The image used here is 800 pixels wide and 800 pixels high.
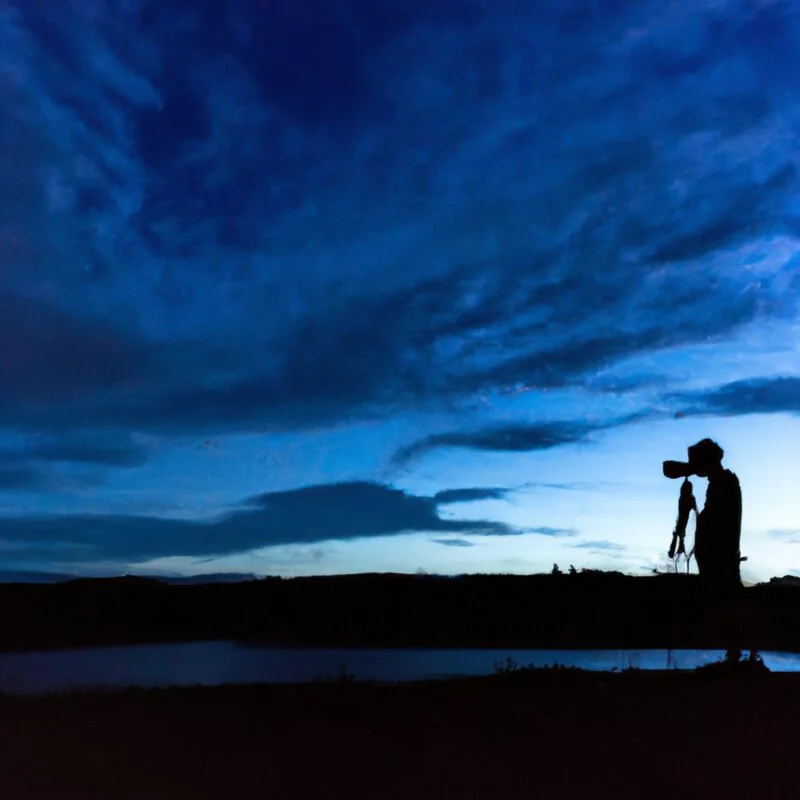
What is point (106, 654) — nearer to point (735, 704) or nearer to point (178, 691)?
point (178, 691)

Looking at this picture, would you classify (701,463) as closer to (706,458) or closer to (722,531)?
(706,458)

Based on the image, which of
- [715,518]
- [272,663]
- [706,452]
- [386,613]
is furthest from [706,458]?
[386,613]

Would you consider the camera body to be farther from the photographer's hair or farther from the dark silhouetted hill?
the dark silhouetted hill

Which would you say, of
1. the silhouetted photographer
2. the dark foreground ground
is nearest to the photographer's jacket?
the silhouetted photographer

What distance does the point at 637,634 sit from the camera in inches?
1567

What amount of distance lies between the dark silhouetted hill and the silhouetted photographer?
1862 centimetres

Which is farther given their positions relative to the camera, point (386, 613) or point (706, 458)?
point (386, 613)

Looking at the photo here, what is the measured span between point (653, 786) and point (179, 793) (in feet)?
15.1

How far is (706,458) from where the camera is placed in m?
19.1

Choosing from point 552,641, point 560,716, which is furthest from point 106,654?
point 560,716

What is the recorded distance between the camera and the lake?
2316cm

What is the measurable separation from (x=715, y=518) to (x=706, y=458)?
4.13 ft

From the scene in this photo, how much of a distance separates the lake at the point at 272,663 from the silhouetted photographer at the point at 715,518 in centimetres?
313

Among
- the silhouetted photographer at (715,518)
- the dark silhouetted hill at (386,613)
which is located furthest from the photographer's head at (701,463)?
the dark silhouetted hill at (386,613)
